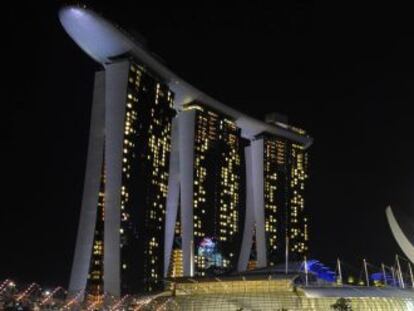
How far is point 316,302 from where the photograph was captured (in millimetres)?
52500

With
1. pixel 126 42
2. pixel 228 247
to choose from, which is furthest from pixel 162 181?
pixel 228 247

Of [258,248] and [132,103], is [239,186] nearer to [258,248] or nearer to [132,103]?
[258,248]

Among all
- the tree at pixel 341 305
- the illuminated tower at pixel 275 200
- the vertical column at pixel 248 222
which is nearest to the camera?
the tree at pixel 341 305

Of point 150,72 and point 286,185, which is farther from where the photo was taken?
point 286,185

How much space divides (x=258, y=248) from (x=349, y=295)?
60.7 m

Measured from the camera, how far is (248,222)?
116m

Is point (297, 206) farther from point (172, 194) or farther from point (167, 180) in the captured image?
point (167, 180)

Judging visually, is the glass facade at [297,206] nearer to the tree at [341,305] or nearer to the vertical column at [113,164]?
the vertical column at [113,164]

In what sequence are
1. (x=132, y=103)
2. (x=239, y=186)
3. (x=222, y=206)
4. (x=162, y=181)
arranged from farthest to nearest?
(x=239, y=186) → (x=222, y=206) → (x=162, y=181) → (x=132, y=103)

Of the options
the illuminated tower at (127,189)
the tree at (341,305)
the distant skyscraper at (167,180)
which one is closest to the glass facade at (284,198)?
the distant skyscraper at (167,180)

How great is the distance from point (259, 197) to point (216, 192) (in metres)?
10.6

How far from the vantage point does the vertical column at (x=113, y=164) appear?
73.2 meters

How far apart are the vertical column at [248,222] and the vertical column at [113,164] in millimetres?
40837

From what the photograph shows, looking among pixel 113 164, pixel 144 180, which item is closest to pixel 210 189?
pixel 144 180
